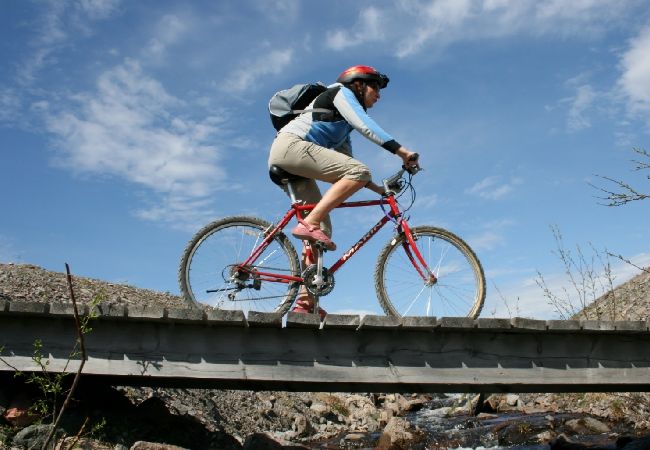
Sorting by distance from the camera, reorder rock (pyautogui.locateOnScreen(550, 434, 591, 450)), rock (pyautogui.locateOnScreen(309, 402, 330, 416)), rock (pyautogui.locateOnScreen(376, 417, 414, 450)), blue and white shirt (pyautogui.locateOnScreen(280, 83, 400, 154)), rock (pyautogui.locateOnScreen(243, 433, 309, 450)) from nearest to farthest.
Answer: blue and white shirt (pyautogui.locateOnScreen(280, 83, 400, 154))
rock (pyautogui.locateOnScreen(243, 433, 309, 450))
rock (pyautogui.locateOnScreen(550, 434, 591, 450))
rock (pyautogui.locateOnScreen(376, 417, 414, 450))
rock (pyautogui.locateOnScreen(309, 402, 330, 416))

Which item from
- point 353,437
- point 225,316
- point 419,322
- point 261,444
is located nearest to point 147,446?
point 225,316

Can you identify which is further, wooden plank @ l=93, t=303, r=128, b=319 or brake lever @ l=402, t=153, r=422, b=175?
brake lever @ l=402, t=153, r=422, b=175

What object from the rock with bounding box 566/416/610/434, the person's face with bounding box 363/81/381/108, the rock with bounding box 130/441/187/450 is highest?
the person's face with bounding box 363/81/381/108

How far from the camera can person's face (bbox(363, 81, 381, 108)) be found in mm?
7418

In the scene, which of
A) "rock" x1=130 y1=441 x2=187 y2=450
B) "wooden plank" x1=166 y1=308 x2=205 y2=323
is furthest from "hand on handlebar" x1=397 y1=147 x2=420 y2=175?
"rock" x1=130 y1=441 x2=187 y2=450

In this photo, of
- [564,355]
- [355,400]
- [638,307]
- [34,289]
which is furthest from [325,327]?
[638,307]

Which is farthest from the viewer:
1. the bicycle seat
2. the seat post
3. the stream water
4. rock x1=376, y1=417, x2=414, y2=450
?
the stream water

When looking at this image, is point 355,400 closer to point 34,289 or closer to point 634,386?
point 34,289

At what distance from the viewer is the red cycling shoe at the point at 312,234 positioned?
7223 millimetres

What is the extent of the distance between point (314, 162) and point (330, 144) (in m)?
0.44

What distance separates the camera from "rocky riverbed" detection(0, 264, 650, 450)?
7.62m

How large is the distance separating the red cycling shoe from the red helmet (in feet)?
5.51

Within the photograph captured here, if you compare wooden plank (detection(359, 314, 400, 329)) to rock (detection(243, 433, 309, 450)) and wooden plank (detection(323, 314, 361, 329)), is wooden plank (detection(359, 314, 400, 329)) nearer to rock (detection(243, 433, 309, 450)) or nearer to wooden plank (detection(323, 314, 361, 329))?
wooden plank (detection(323, 314, 361, 329))

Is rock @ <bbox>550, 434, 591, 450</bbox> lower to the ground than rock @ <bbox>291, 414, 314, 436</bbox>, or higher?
lower
